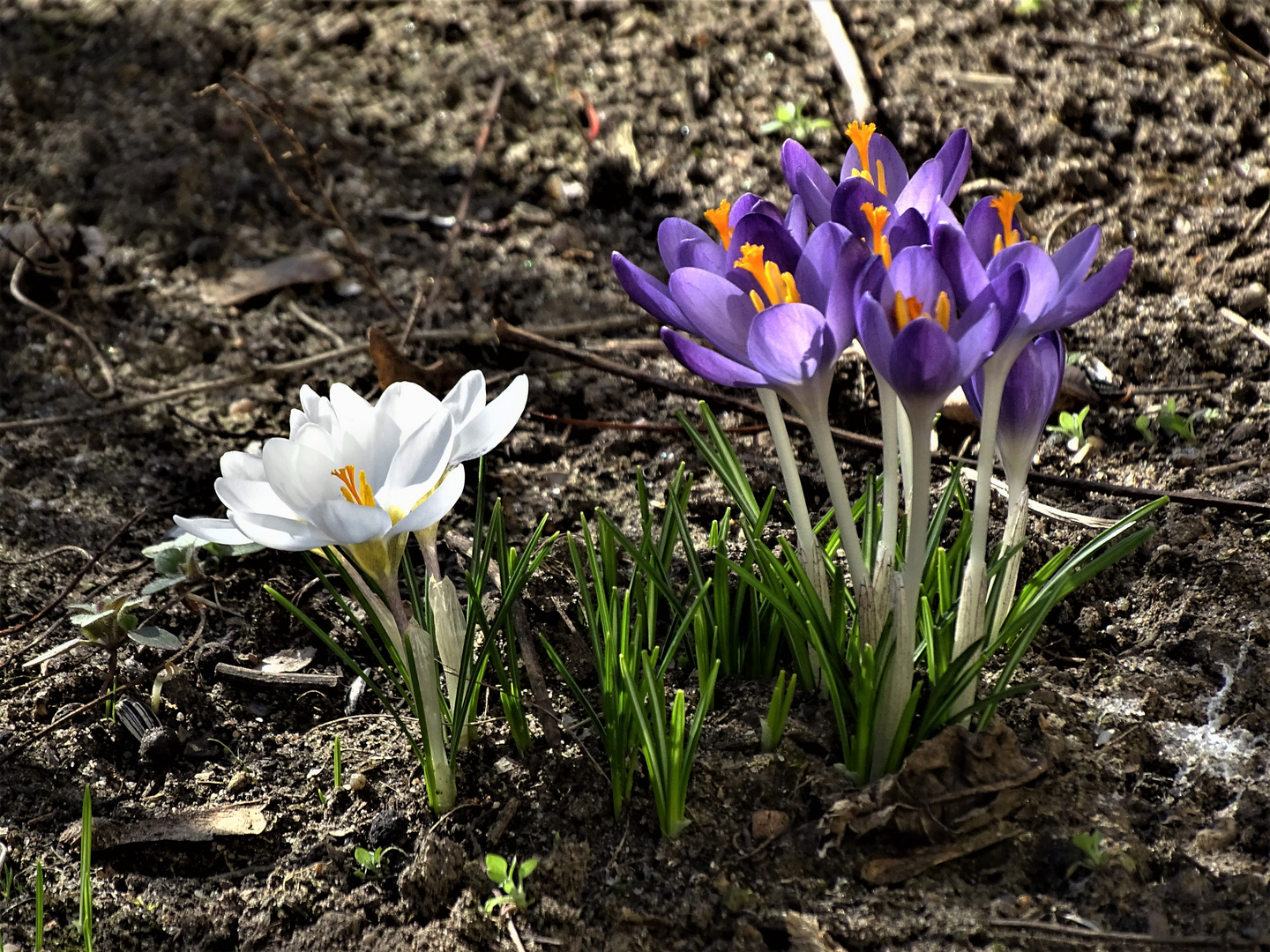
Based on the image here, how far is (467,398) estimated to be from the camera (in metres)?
1.46

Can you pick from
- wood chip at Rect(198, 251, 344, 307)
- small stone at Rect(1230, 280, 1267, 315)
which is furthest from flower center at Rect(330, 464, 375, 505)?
small stone at Rect(1230, 280, 1267, 315)

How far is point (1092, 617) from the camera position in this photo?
1.74 meters

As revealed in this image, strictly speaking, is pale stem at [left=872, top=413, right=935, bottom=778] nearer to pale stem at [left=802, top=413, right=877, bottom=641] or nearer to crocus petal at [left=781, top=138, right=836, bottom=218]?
Answer: pale stem at [left=802, top=413, right=877, bottom=641]

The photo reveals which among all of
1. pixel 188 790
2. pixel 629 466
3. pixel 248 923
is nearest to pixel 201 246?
pixel 629 466

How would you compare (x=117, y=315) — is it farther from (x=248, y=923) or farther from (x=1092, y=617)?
(x=1092, y=617)

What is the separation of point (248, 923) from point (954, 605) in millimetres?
997

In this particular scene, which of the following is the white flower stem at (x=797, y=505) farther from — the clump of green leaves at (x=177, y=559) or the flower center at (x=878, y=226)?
the clump of green leaves at (x=177, y=559)

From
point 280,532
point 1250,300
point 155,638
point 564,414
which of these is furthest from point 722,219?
point 1250,300

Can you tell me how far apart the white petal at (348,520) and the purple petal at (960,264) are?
25.3 inches

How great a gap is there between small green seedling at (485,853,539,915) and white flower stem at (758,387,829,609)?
0.49 m

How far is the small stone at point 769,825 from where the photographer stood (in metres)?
1.46

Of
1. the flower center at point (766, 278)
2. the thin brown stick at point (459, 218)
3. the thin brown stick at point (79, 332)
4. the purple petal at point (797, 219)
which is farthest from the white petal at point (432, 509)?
the thin brown stick at point (79, 332)

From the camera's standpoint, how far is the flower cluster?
1.19 m

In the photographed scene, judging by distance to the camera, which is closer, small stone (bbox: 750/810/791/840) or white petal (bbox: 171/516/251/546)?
white petal (bbox: 171/516/251/546)
